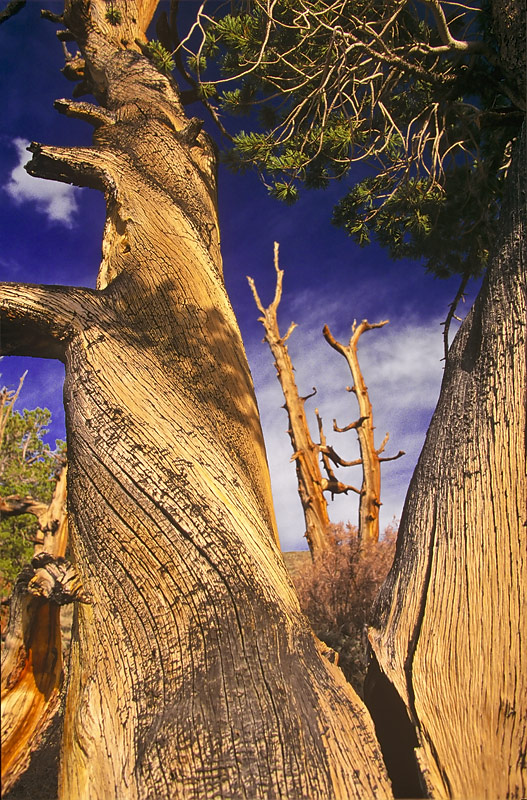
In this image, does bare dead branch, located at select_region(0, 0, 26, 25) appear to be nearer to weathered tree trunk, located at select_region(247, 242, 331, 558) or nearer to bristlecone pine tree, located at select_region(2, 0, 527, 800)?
bristlecone pine tree, located at select_region(2, 0, 527, 800)

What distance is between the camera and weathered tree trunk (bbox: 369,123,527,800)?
4.86 feet

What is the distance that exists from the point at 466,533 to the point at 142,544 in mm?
1213

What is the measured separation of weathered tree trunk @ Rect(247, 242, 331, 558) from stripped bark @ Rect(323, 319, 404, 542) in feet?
2.11

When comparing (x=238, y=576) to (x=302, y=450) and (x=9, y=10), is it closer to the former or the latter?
(x=9, y=10)

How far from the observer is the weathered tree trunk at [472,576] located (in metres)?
1.48

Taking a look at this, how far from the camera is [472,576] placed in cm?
170

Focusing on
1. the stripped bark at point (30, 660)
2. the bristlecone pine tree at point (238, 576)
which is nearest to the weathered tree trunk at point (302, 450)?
the bristlecone pine tree at point (238, 576)

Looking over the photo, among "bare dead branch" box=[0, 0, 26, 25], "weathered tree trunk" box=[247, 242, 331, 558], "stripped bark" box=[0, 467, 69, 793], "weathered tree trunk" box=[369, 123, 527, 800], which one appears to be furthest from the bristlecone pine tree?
"weathered tree trunk" box=[247, 242, 331, 558]

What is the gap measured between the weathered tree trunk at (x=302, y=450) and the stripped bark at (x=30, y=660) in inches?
253

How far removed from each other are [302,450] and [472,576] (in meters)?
7.06

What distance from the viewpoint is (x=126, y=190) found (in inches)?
113

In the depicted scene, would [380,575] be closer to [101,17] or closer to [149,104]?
[149,104]

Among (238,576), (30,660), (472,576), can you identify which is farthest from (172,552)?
(472,576)

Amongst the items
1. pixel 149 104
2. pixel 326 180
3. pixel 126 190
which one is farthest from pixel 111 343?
pixel 326 180
